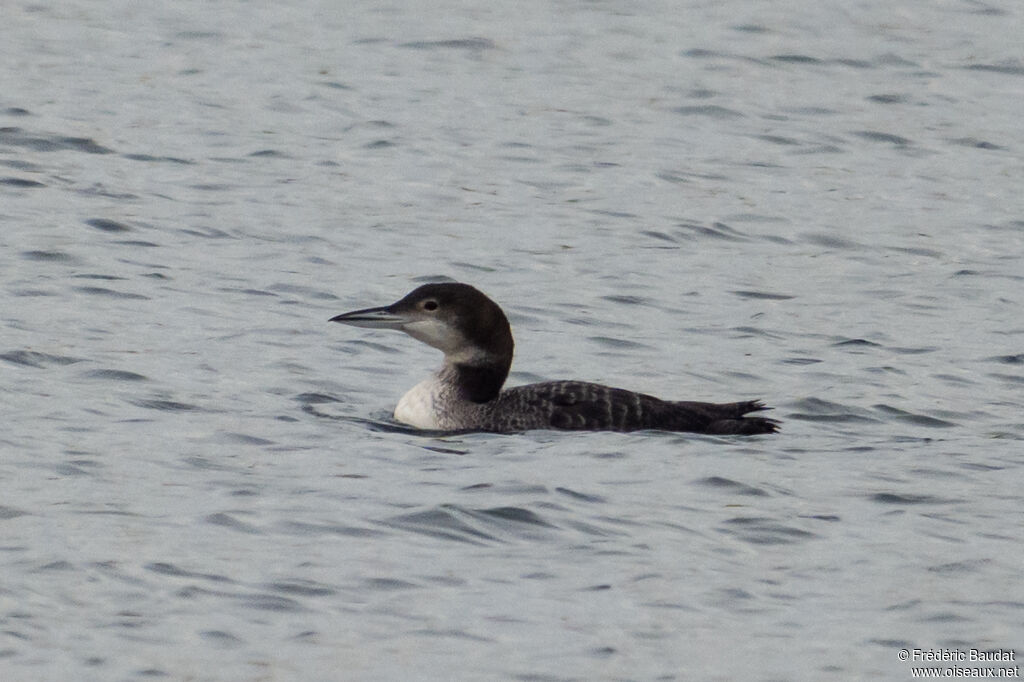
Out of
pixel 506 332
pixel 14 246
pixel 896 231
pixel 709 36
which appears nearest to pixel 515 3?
pixel 709 36

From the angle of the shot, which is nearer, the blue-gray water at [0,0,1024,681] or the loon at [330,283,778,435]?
the blue-gray water at [0,0,1024,681]

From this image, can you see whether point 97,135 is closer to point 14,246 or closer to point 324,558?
point 14,246

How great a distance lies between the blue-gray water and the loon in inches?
5.7

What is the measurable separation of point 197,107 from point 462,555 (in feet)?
32.5

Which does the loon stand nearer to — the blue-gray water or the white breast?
the white breast

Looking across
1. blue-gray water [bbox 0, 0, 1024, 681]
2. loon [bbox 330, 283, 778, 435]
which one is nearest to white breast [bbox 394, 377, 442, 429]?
loon [bbox 330, 283, 778, 435]

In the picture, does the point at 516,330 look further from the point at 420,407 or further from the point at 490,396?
the point at 420,407

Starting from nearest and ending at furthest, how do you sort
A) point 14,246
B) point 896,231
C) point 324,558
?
point 324,558
point 14,246
point 896,231

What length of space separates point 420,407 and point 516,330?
2.29m

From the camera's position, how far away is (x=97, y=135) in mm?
15844

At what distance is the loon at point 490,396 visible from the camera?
9891mm

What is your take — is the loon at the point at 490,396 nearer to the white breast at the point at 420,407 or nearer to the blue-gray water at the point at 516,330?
the white breast at the point at 420,407

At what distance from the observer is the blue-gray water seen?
7172 millimetres

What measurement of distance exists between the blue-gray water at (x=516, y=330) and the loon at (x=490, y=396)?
0.14m
